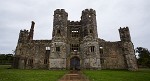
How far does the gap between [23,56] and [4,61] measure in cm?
2140

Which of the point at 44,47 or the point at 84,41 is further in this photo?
the point at 44,47

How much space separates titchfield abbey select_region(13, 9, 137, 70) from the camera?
108 ft

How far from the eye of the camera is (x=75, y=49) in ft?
116

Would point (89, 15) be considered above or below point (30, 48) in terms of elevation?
above

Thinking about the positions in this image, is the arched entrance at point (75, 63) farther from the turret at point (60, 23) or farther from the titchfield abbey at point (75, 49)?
the turret at point (60, 23)

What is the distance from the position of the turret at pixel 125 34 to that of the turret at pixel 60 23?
13.5m

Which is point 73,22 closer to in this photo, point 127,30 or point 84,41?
point 84,41

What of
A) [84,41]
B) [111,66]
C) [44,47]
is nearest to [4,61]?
[44,47]

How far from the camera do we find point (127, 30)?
122 ft

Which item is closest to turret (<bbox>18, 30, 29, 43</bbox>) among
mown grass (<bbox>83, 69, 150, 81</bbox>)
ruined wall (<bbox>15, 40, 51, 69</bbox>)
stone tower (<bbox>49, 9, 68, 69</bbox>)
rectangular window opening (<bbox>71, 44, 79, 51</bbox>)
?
ruined wall (<bbox>15, 40, 51, 69</bbox>)

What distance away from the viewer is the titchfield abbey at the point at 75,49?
108 ft

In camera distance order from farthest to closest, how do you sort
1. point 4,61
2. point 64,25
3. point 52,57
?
point 4,61, point 64,25, point 52,57

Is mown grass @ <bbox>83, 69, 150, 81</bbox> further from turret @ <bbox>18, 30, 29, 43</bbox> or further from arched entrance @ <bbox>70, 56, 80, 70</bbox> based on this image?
turret @ <bbox>18, 30, 29, 43</bbox>

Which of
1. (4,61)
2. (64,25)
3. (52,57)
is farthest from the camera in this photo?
(4,61)
